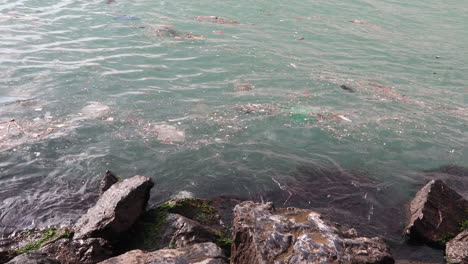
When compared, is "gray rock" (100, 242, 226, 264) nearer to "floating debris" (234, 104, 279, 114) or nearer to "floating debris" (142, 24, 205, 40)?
"floating debris" (234, 104, 279, 114)

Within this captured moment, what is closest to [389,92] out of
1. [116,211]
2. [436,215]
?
[436,215]

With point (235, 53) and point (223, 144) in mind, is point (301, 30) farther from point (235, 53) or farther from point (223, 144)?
point (223, 144)

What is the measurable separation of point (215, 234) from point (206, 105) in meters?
4.41

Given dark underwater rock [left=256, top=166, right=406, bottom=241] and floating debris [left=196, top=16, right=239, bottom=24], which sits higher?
floating debris [left=196, top=16, right=239, bottom=24]

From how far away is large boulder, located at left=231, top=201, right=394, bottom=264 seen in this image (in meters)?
3.63

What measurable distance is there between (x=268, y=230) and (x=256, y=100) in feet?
17.9

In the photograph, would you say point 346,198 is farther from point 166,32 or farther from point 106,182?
point 166,32

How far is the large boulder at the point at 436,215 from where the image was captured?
17.3ft

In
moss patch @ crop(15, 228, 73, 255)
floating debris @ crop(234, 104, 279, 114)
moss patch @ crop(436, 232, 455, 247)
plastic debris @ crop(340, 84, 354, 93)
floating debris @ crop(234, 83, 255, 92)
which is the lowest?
moss patch @ crop(436, 232, 455, 247)

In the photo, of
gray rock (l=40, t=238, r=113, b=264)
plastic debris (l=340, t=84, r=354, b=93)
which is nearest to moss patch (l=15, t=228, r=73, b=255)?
gray rock (l=40, t=238, r=113, b=264)

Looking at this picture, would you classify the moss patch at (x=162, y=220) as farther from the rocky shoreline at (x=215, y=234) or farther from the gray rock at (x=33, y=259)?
the gray rock at (x=33, y=259)

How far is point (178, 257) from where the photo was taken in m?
3.81

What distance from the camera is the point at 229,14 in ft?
53.3

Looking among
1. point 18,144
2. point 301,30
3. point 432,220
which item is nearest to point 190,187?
point 18,144
